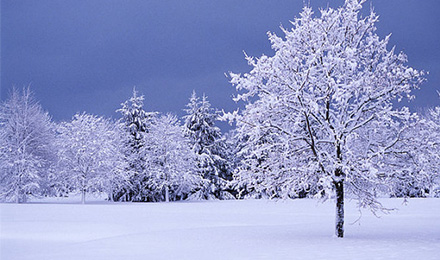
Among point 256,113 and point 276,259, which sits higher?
point 256,113

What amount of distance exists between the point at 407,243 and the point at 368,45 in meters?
7.14

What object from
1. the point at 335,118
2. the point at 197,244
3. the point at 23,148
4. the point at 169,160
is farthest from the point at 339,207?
the point at 23,148

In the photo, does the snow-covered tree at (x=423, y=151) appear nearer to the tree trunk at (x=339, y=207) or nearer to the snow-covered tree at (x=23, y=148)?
the tree trunk at (x=339, y=207)

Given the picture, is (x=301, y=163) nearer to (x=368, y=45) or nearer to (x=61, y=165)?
(x=368, y=45)

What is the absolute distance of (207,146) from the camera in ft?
186

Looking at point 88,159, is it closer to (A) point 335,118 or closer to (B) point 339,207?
(B) point 339,207

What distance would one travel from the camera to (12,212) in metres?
35.2

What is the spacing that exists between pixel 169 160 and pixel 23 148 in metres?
15.4

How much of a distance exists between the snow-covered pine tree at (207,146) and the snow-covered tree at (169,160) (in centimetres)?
158

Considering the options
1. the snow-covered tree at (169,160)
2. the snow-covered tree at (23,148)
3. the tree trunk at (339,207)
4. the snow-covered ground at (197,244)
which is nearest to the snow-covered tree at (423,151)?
the tree trunk at (339,207)

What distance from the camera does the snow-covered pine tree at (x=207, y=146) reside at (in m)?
56.1

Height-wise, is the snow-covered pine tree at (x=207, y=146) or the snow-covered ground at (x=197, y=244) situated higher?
the snow-covered pine tree at (x=207, y=146)

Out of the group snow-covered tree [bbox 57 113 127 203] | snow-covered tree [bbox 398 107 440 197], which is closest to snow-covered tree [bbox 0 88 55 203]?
snow-covered tree [bbox 57 113 127 203]

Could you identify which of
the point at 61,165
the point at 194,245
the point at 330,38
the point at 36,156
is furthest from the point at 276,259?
the point at 61,165
